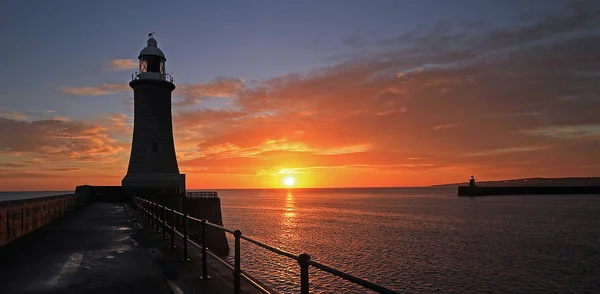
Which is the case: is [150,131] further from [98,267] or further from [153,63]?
[98,267]

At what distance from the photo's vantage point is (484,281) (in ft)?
82.4

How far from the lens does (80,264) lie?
9.16 meters

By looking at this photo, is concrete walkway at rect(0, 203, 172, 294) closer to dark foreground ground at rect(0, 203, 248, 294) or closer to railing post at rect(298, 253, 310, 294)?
dark foreground ground at rect(0, 203, 248, 294)

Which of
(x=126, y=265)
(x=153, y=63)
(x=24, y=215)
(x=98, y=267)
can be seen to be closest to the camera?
(x=98, y=267)

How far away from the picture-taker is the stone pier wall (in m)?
12.5

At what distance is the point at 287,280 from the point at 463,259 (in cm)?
1571

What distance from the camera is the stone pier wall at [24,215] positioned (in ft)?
41.0

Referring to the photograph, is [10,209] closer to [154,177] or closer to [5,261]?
[5,261]

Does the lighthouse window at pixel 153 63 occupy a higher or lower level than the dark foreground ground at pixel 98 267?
higher

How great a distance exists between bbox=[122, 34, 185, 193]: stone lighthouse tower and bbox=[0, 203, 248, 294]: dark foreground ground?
1022 inches

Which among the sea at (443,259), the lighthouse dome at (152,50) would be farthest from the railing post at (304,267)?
the lighthouse dome at (152,50)

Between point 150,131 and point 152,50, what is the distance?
8.09 meters

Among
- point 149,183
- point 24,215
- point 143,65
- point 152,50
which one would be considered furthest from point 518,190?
point 24,215

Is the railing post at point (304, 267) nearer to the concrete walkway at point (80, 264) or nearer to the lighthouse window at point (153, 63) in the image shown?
the concrete walkway at point (80, 264)
